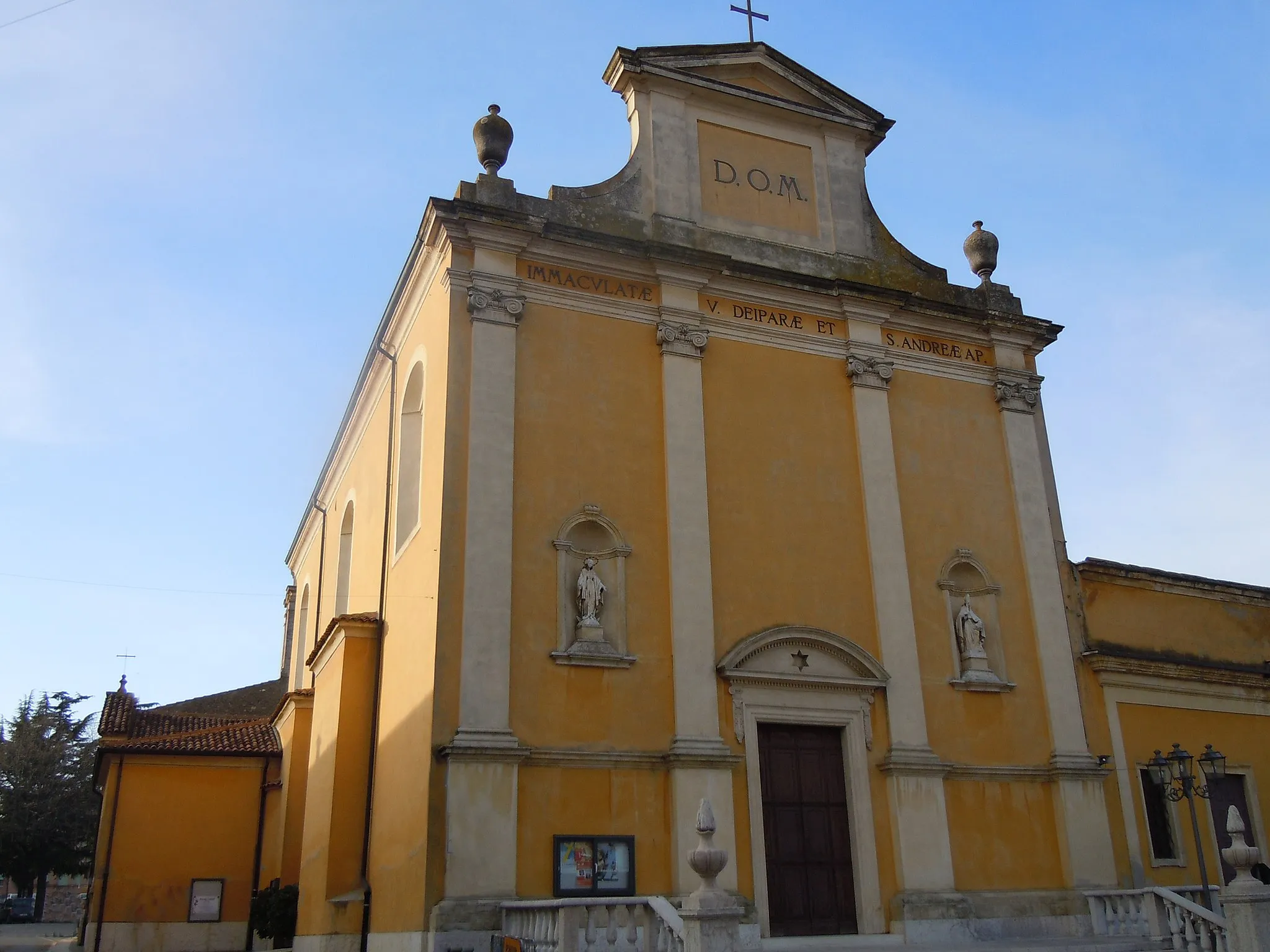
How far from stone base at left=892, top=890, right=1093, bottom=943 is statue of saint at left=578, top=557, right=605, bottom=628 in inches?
192

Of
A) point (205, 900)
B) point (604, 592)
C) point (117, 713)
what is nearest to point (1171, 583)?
point (604, 592)

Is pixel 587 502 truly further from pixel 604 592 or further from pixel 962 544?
pixel 962 544

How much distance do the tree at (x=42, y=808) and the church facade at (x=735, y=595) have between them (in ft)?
106

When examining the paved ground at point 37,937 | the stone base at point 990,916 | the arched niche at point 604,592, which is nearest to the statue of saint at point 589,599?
the arched niche at point 604,592

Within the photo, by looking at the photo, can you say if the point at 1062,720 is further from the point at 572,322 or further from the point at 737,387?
the point at 572,322

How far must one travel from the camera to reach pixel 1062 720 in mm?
15195

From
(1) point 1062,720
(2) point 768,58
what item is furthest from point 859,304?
(1) point 1062,720

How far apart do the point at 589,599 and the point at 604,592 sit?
258mm

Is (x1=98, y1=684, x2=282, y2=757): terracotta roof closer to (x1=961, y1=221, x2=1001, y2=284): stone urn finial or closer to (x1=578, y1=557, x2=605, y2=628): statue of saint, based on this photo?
(x1=578, y1=557, x2=605, y2=628): statue of saint

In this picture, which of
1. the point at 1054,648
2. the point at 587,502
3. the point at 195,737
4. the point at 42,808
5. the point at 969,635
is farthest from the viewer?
the point at 42,808

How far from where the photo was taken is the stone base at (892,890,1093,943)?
13.2 meters

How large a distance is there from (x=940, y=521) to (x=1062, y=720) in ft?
10.1

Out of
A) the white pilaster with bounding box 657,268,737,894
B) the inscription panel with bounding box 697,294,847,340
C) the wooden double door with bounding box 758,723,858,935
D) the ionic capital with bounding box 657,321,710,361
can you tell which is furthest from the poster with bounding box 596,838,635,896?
the inscription panel with bounding box 697,294,847,340

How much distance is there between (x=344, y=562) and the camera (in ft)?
72.2
